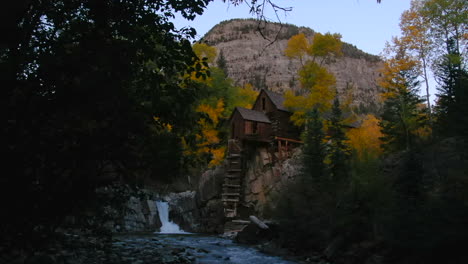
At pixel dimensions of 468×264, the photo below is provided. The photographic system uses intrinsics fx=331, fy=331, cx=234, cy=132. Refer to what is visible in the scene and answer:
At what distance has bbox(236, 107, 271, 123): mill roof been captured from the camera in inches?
1120

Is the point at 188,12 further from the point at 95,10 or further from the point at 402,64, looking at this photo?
the point at 402,64

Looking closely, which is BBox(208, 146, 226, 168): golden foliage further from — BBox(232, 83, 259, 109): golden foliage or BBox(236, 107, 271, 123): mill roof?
BBox(232, 83, 259, 109): golden foliage

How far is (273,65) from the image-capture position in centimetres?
12031

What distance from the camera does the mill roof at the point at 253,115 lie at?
28.5 m

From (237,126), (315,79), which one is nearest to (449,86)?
(315,79)

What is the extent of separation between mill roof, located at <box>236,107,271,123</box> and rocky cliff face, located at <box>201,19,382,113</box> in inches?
2955

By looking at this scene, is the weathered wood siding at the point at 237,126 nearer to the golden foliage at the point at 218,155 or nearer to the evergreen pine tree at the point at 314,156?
the golden foliage at the point at 218,155

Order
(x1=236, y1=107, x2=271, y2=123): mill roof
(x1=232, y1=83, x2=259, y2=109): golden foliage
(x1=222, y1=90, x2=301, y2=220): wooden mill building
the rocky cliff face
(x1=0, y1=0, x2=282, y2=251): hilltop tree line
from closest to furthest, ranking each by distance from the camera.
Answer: (x1=0, y1=0, x2=282, y2=251): hilltop tree line, (x1=222, y1=90, x2=301, y2=220): wooden mill building, (x1=236, y1=107, x2=271, y2=123): mill roof, (x1=232, y1=83, x2=259, y2=109): golden foliage, the rocky cliff face

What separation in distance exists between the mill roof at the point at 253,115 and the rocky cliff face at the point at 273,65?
246 ft

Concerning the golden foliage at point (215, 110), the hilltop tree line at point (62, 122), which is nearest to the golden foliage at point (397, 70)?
the golden foliage at point (215, 110)

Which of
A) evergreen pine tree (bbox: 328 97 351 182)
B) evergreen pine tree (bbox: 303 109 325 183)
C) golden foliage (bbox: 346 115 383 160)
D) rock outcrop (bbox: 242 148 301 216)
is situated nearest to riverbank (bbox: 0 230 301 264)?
evergreen pine tree (bbox: 303 109 325 183)

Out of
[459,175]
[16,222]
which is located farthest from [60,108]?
[459,175]

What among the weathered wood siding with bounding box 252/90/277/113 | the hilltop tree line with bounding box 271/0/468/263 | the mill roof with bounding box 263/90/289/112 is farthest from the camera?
the weathered wood siding with bounding box 252/90/277/113

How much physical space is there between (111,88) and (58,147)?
0.80 metres
